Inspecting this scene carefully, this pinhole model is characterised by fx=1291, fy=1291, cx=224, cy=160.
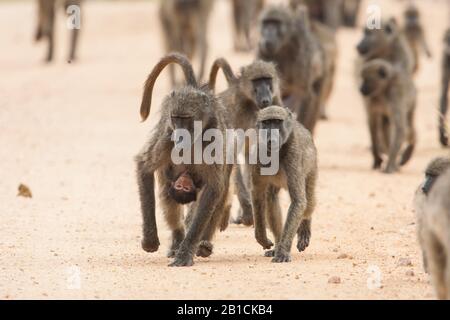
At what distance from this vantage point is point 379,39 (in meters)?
13.0

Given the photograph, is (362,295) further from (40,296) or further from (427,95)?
(427,95)

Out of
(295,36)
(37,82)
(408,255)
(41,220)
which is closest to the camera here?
(408,255)

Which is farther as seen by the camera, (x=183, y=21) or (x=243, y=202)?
(x=183, y=21)

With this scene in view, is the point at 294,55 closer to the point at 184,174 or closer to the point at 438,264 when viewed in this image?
the point at 184,174

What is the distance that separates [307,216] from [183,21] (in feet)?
30.5

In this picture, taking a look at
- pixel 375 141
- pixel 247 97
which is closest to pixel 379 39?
pixel 375 141

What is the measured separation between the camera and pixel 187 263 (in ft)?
22.9

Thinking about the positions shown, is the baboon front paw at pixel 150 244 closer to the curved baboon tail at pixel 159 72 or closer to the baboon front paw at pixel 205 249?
the baboon front paw at pixel 205 249

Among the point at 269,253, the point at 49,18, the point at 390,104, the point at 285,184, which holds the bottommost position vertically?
the point at 269,253

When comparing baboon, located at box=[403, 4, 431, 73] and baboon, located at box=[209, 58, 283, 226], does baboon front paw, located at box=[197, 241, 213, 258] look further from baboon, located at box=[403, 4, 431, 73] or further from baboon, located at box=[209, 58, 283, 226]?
baboon, located at box=[403, 4, 431, 73]

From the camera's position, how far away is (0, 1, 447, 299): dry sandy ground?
20.5 ft
